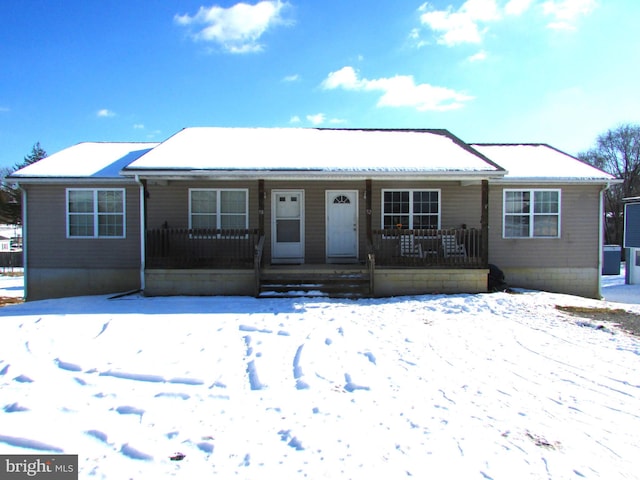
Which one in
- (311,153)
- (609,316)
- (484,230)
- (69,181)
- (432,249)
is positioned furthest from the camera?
(69,181)

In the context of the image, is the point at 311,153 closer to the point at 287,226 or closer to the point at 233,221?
the point at 287,226

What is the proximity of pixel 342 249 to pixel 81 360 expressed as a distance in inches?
289

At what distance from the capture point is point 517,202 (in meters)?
11.3

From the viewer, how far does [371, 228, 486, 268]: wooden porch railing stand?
9.56 meters

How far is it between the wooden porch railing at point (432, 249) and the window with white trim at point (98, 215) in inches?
278

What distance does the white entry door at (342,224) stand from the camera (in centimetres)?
1123

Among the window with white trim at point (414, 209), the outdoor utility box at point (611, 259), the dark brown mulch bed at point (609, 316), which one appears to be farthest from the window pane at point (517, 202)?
the outdoor utility box at point (611, 259)

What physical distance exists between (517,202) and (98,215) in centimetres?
1176

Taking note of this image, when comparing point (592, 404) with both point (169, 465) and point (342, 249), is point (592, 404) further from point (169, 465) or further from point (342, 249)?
point (342, 249)

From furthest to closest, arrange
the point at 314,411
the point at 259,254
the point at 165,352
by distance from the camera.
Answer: the point at 259,254 < the point at 165,352 < the point at 314,411

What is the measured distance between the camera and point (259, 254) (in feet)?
30.3

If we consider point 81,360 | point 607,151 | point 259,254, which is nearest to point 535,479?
point 81,360

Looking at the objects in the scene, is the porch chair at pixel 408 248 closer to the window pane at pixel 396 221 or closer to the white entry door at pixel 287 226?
the window pane at pixel 396 221

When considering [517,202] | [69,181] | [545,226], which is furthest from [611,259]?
[69,181]
